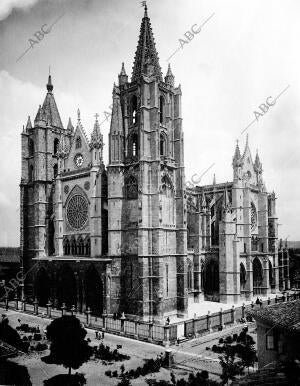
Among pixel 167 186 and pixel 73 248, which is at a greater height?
pixel 167 186

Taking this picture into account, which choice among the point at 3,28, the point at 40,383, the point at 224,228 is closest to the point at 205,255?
the point at 224,228

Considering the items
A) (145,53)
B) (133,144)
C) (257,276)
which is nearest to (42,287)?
(133,144)

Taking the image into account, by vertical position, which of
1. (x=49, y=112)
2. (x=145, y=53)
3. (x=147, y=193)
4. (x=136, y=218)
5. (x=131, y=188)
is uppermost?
(x=145, y=53)

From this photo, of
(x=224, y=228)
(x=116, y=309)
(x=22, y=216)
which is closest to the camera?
(x=116, y=309)

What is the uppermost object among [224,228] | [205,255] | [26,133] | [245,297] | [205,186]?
[26,133]

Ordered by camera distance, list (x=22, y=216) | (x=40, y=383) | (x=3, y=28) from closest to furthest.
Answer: (x=3, y=28)
(x=40, y=383)
(x=22, y=216)

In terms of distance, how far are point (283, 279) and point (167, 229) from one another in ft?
93.3

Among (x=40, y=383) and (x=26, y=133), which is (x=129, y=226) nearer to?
(x=40, y=383)

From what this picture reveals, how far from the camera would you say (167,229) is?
38062 mm

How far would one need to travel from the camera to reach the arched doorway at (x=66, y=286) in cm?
4138

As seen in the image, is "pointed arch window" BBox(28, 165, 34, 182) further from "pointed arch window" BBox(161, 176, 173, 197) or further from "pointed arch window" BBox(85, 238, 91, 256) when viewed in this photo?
"pointed arch window" BBox(161, 176, 173, 197)

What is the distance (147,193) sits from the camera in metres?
36.4

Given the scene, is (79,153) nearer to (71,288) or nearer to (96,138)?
(96,138)

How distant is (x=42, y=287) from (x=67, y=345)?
99.3 feet
